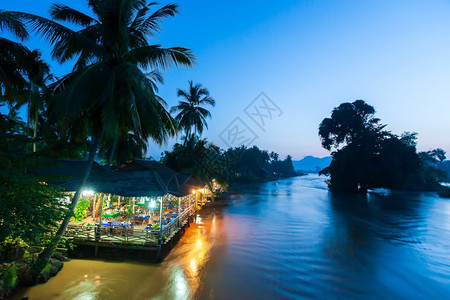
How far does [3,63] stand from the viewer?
820 cm

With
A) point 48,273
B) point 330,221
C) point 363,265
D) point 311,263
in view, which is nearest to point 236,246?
point 311,263

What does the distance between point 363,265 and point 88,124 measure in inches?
548

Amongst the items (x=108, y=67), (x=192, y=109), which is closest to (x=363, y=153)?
(x=192, y=109)

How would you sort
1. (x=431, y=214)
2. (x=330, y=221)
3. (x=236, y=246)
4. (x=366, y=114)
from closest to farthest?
(x=236, y=246) → (x=330, y=221) → (x=431, y=214) → (x=366, y=114)

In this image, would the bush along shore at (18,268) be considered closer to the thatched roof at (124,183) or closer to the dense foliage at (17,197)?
the dense foliage at (17,197)

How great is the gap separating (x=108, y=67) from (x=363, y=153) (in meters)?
47.9

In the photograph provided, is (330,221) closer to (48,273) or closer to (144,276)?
(144,276)

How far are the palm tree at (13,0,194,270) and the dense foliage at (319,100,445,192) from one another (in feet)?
147

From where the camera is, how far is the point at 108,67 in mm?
8023

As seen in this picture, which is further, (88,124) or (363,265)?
(363,265)

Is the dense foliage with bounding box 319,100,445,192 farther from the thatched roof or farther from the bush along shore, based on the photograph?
the bush along shore

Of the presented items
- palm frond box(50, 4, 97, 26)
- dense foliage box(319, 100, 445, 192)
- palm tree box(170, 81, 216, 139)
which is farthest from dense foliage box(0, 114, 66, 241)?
dense foliage box(319, 100, 445, 192)

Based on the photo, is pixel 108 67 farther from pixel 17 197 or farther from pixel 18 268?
pixel 18 268

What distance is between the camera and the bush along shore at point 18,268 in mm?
6625
